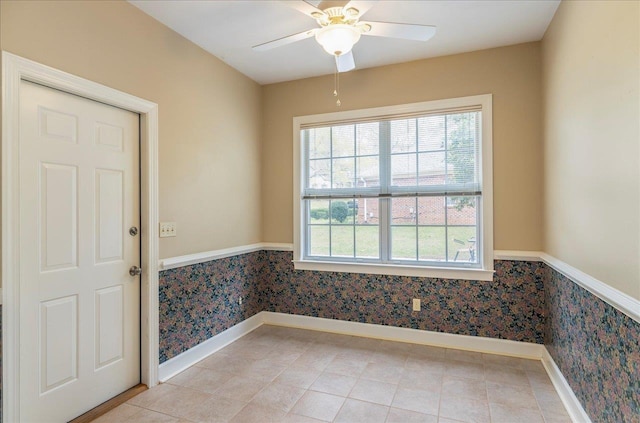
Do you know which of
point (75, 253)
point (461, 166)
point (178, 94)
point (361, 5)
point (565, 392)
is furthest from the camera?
point (461, 166)

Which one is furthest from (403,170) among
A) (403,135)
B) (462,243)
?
(462,243)

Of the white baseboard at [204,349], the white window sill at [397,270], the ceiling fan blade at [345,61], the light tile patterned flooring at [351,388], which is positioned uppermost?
the ceiling fan blade at [345,61]

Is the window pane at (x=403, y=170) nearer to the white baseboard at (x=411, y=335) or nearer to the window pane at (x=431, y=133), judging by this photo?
the window pane at (x=431, y=133)

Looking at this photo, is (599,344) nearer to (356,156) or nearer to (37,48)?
(356,156)

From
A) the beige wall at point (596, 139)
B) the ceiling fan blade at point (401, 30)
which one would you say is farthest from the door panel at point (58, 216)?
the beige wall at point (596, 139)

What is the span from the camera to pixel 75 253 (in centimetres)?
210

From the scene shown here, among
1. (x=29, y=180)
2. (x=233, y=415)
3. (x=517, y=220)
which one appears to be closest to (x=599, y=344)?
(x=517, y=220)

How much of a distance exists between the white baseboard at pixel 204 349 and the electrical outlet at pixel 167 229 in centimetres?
99

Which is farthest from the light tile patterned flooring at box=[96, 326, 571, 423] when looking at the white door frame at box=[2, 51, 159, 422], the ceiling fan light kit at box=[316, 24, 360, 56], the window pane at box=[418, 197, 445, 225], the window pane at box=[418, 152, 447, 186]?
the ceiling fan light kit at box=[316, 24, 360, 56]

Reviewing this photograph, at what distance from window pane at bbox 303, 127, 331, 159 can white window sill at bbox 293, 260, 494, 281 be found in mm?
1183

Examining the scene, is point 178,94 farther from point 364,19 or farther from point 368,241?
point 368,241

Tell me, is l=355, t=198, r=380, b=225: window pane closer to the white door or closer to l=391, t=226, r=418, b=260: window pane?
l=391, t=226, r=418, b=260: window pane

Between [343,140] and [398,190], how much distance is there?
0.81 meters

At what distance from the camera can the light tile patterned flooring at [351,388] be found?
7.07ft
